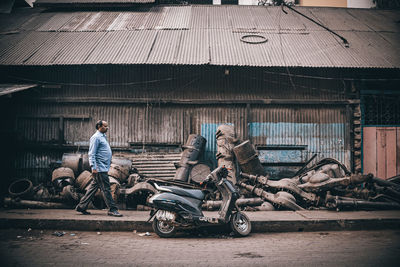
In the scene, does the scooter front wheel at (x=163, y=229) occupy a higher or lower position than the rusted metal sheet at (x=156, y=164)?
lower

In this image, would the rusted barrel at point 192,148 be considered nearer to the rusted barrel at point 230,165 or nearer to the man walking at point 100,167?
the rusted barrel at point 230,165

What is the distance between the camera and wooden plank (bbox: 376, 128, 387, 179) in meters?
9.99

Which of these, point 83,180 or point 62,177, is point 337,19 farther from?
point 62,177

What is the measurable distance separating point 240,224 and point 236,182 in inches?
116

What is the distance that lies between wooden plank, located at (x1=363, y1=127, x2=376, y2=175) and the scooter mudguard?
23.7 ft

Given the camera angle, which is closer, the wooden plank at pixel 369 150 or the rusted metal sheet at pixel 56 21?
the wooden plank at pixel 369 150

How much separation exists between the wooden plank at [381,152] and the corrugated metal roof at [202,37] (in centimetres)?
228

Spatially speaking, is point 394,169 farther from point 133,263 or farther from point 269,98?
point 133,263

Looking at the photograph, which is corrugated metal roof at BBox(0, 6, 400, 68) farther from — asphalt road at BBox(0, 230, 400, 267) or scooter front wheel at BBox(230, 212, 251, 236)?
asphalt road at BBox(0, 230, 400, 267)

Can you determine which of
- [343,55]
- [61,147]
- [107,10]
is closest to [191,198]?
[61,147]

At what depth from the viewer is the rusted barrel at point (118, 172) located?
334 inches

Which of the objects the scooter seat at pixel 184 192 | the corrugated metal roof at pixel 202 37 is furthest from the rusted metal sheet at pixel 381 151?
the scooter seat at pixel 184 192

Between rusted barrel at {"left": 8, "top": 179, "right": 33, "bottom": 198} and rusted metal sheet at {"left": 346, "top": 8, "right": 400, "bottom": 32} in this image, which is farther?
rusted metal sheet at {"left": 346, "top": 8, "right": 400, "bottom": 32}

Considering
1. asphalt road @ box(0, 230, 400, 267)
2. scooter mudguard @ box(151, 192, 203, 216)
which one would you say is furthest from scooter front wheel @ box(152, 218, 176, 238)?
scooter mudguard @ box(151, 192, 203, 216)
